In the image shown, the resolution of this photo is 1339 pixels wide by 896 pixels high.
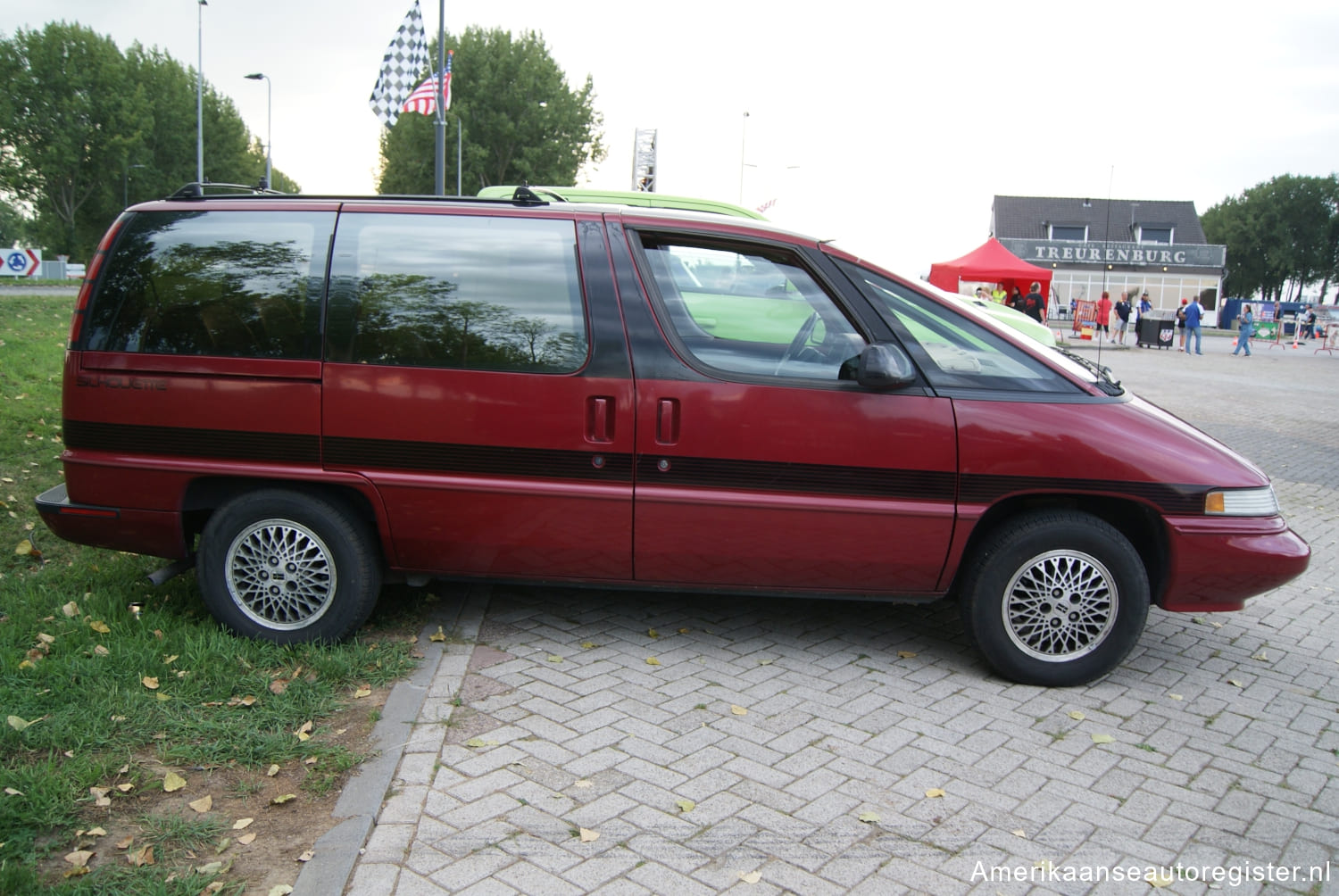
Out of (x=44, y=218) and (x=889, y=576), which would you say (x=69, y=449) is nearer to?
(x=889, y=576)

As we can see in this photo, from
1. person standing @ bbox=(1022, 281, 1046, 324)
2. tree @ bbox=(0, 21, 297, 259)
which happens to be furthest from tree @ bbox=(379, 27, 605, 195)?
person standing @ bbox=(1022, 281, 1046, 324)

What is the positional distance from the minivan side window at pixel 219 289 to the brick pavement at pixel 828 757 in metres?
1.60

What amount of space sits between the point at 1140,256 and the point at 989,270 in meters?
46.5

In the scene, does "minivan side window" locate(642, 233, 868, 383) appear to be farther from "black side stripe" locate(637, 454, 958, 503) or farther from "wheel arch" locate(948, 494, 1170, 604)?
"wheel arch" locate(948, 494, 1170, 604)

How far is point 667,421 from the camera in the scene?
4145 millimetres

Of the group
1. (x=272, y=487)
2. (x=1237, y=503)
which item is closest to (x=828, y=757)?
(x=1237, y=503)

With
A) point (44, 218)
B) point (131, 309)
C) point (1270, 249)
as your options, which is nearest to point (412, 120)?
point (44, 218)

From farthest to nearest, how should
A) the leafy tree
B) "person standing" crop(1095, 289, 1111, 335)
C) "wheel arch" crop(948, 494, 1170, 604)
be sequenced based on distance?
1. the leafy tree
2. "person standing" crop(1095, 289, 1111, 335)
3. "wheel arch" crop(948, 494, 1170, 604)

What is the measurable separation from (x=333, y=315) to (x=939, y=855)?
3094mm

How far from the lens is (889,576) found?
A: 4.27 m

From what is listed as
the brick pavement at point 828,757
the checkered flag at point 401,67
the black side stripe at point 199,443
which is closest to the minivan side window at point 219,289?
the black side stripe at point 199,443

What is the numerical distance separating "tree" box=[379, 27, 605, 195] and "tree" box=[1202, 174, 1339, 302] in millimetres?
70505

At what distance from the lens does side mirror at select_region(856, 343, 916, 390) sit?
4031 mm

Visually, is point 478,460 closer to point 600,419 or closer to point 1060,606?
point 600,419
